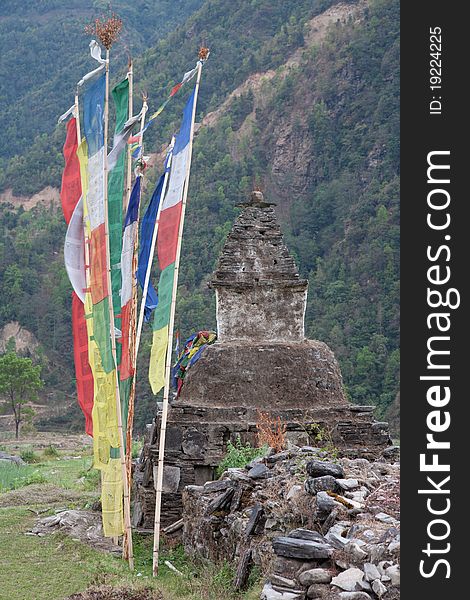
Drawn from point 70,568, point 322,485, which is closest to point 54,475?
point 70,568

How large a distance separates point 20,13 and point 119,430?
125635 mm

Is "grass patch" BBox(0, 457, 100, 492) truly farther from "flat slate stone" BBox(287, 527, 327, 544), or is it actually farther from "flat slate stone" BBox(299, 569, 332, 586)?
"flat slate stone" BBox(299, 569, 332, 586)

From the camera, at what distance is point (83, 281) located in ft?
40.3

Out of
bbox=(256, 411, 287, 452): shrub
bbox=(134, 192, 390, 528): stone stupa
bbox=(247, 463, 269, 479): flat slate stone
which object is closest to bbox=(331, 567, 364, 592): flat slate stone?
bbox=(247, 463, 269, 479): flat slate stone

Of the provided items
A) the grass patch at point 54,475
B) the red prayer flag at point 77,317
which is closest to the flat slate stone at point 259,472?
the red prayer flag at point 77,317

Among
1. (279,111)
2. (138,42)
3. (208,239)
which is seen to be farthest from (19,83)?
(208,239)

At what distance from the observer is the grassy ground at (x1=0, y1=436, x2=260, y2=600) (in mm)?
10148

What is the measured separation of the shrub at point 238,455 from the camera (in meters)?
13.5

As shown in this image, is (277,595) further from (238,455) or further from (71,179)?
(71,179)

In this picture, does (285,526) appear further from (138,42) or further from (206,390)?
(138,42)

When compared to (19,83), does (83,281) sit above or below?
below

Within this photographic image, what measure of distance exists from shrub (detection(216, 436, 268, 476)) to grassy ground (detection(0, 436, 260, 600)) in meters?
1.34

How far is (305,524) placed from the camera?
9367mm

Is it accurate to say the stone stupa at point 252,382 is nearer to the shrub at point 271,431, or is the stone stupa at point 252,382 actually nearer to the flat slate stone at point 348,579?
the shrub at point 271,431
